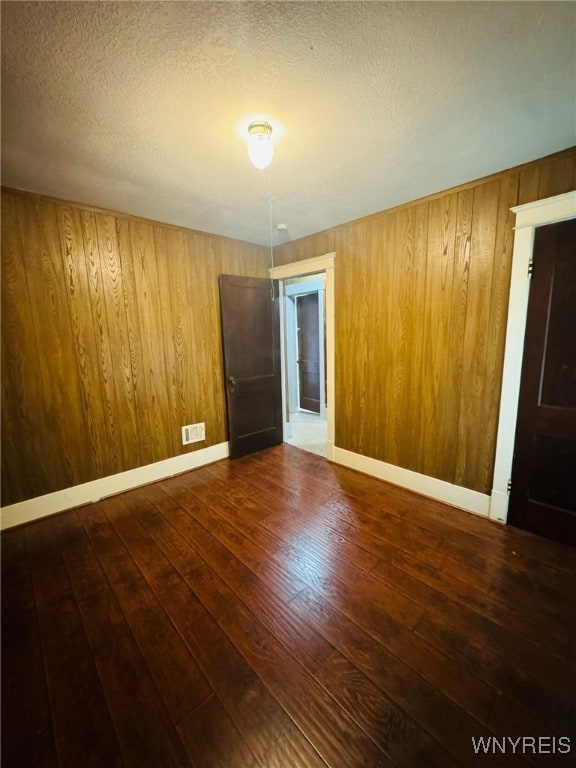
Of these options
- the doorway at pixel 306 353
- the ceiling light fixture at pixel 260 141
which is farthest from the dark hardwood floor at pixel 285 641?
the doorway at pixel 306 353

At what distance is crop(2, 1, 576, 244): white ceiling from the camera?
3.20 feet

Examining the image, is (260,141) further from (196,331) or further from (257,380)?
(257,380)

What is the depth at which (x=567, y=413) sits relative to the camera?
71.6 inches

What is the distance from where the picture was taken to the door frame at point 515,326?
69.0 inches

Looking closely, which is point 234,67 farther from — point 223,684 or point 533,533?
point 533,533

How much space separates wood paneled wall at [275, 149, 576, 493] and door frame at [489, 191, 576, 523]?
54 mm

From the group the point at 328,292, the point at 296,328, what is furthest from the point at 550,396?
the point at 296,328

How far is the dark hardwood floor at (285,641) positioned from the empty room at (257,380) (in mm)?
12

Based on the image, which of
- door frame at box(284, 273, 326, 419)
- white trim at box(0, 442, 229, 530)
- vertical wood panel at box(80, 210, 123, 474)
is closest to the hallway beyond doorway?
door frame at box(284, 273, 326, 419)

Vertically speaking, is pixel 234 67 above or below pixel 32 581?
above

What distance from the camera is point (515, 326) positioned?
6.36 feet

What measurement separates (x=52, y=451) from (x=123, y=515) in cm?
76

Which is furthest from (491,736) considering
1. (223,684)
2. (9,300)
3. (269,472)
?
(9,300)

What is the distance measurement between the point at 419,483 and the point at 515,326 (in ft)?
4.71
